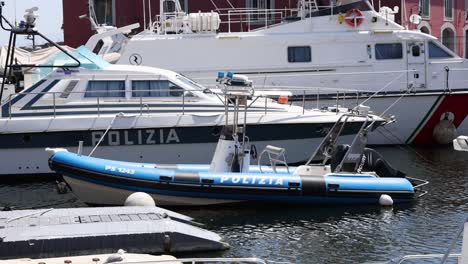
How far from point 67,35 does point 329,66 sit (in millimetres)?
15346

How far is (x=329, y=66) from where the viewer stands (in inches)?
838

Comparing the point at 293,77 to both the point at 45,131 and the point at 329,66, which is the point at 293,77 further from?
the point at 45,131

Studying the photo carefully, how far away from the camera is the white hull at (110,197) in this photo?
46.9ft

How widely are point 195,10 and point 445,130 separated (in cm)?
1355

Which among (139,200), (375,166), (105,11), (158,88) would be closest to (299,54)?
(158,88)

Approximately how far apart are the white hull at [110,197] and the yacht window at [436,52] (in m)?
9.57

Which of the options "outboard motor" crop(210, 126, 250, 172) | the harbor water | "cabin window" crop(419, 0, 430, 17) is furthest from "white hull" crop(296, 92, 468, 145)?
"cabin window" crop(419, 0, 430, 17)

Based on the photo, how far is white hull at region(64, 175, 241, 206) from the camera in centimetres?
1428

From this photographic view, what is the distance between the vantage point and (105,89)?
684 inches

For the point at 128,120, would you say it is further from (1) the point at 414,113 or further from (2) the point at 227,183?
(1) the point at 414,113

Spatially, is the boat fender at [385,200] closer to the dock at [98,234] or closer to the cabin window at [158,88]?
the dock at [98,234]

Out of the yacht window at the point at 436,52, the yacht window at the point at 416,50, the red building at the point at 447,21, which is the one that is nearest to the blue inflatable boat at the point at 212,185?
the yacht window at the point at 416,50

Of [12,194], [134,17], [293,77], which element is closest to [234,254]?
[12,194]

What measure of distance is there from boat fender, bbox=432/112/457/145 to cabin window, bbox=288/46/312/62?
12.4 ft
